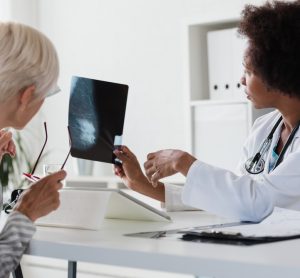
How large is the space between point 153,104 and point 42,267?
46.2 inches

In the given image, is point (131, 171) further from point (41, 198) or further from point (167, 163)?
point (41, 198)

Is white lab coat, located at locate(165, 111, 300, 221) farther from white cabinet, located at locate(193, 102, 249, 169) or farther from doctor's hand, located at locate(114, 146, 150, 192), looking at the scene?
white cabinet, located at locate(193, 102, 249, 169)

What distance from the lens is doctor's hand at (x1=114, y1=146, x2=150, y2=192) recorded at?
81.0 inches

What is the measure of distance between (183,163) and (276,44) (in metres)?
0.46

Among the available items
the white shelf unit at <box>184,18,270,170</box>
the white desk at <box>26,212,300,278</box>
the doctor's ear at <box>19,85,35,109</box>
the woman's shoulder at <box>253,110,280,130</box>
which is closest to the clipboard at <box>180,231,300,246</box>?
the white desk at <box>26,212,300,278</box>

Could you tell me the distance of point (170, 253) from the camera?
1.21 metres

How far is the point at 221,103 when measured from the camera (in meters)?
3.65

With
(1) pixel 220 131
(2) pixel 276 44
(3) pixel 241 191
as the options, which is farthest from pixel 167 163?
(1) pixel 220 131

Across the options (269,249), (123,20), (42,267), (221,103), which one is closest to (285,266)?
(269,249)

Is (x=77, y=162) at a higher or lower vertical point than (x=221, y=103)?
lower

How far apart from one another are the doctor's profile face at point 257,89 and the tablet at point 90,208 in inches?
20.5

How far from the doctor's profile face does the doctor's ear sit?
0.72 meters

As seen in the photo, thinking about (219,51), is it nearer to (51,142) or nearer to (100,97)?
(51,142)

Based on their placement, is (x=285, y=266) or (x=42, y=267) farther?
(x=42, y=267)
